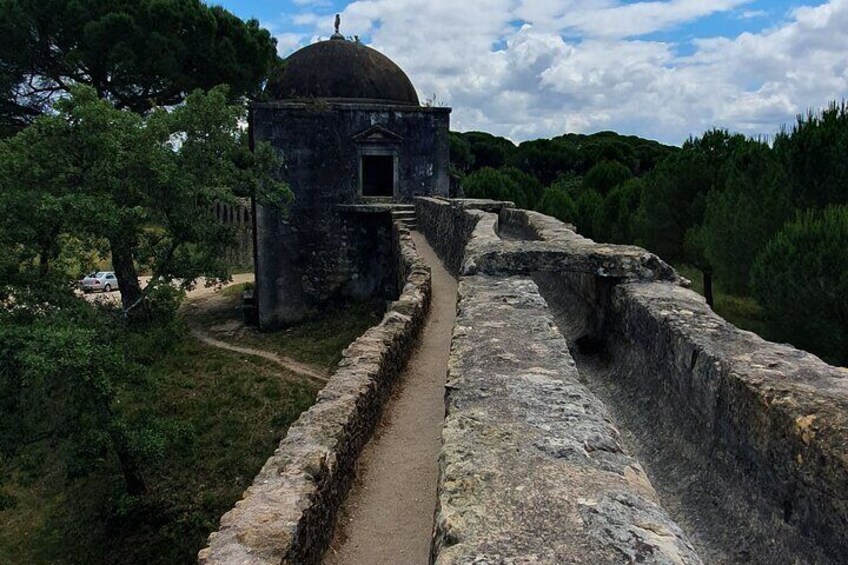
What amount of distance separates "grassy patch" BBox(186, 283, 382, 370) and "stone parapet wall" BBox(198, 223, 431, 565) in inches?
392

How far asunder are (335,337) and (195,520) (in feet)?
28.6

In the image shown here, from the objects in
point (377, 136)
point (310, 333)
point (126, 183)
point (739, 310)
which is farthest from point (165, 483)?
point (739, 310)

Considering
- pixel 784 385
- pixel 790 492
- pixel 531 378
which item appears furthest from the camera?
pixel 531 378

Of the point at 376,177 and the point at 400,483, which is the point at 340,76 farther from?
the point at 400,483

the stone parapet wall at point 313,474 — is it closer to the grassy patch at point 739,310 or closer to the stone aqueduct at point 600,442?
the stone aqueduct at point 600,442

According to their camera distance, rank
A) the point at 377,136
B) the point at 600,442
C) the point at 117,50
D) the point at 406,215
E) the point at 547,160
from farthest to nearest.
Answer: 1. the point at 547,160
2. the point at 377,136
3. the point at 406,215
4. the point at 117,50
5. the point at 600,442

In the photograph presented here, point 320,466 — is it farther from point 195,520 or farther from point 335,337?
point 335,337

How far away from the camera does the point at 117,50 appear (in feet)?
54.2

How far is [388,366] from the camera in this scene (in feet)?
19.9

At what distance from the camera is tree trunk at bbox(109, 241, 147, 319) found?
9.91 meters

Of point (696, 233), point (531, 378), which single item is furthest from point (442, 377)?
point (696, 233)

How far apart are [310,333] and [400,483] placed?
14153mm

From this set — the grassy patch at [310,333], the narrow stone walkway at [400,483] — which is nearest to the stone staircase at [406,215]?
the grassy patch at [310,333]

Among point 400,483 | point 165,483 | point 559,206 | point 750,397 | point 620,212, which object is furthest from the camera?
point 559,206
